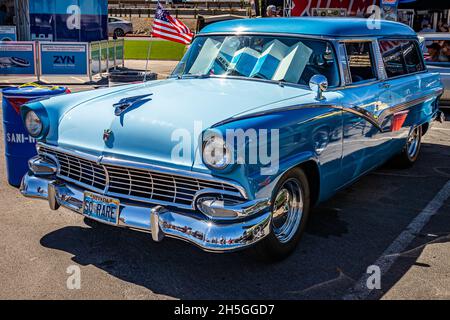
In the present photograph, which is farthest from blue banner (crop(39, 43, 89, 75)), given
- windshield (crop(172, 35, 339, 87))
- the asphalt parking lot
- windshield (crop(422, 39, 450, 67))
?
windshield (crop(172, 35, 339, 87))

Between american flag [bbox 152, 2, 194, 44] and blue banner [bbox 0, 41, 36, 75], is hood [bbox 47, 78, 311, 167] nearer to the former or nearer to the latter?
american flag [bbox 152, 2, 194, 44]

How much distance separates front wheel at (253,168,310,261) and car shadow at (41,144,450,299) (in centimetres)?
11

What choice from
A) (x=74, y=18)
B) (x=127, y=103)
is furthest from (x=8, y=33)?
(x=127, y=103)

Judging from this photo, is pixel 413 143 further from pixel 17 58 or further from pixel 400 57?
pixel 17 58

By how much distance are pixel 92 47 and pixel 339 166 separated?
11.0m

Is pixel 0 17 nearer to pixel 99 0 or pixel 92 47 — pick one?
pixel 99 0

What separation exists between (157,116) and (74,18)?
1441cm

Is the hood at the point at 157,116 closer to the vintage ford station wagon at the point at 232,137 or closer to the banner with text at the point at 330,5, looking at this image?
the vintage ford station wagon at the point at 232,137

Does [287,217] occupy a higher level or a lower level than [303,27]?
lower

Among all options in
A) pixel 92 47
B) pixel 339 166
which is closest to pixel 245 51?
pixel 339 166

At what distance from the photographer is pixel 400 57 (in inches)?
230

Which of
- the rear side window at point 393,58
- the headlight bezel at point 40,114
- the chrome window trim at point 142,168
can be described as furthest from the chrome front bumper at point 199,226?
the rear side window at point 393,58

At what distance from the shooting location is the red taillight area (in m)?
5.37

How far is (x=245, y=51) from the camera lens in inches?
184
